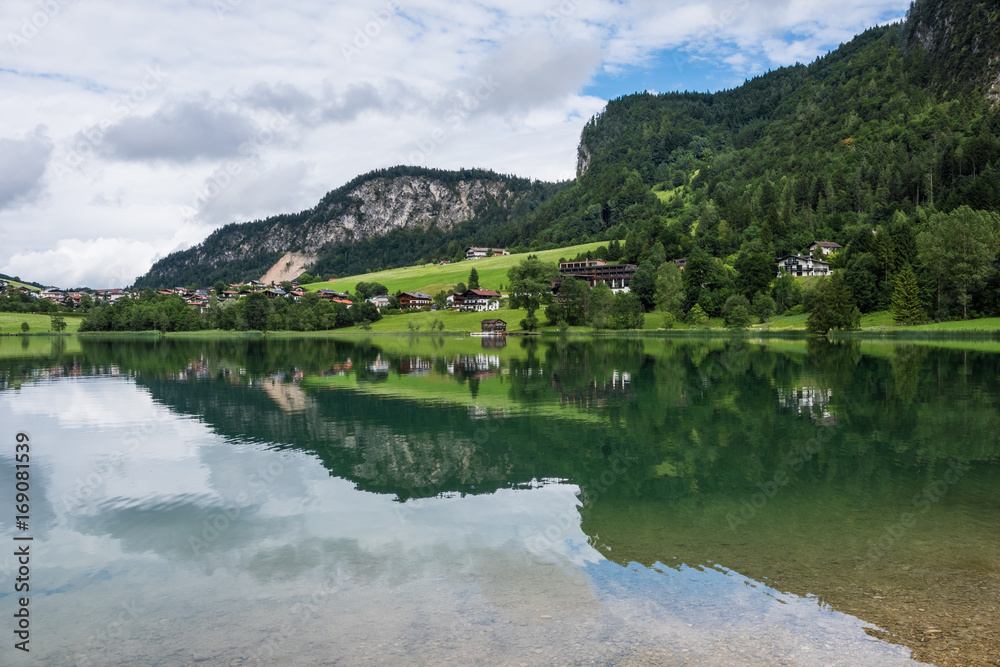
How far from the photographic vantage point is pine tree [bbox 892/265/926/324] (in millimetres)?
110250

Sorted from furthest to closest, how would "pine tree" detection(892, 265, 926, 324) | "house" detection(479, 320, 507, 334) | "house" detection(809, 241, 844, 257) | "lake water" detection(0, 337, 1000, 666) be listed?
"house" detection(809, 241, 844, 257)
"house" detection(479, 320, 507, 334)
"pine tree" detection(892, 265, 926, 324)
"lake water" detection(0, 337, 1000, 666)

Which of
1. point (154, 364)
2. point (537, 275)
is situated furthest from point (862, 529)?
point (537, 275)

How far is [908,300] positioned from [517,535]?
12106cm

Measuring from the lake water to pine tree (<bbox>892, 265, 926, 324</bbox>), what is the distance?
87696mm

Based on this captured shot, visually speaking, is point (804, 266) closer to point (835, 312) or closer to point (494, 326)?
point (835, 312)

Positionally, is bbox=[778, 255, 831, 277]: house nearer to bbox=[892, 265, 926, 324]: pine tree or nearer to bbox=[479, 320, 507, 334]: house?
bbox=[892, 265, 926, 324]: pine tree

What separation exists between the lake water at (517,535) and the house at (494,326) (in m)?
136

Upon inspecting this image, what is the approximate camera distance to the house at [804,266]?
173m

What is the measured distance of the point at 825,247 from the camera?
183500 millimetres

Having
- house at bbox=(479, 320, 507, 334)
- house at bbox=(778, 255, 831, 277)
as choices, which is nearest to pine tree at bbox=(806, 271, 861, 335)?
house at bbox=(778, 255, 831, 277)

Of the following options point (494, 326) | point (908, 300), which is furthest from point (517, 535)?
point (494, 326)

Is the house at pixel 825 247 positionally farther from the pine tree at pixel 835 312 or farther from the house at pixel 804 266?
the pine tree at pixel 835 312

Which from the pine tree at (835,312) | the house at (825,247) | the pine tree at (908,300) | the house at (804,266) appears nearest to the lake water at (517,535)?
the pine tree at (835,312)

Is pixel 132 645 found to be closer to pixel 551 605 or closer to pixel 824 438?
pixel 551 605
